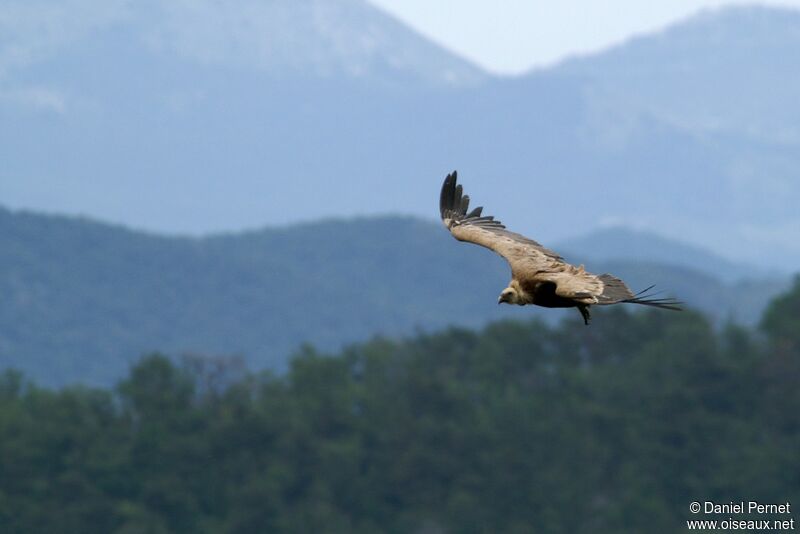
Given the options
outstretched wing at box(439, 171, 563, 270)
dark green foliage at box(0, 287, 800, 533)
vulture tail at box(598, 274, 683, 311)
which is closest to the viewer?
vulture tail at box(598, 274, 683, 311)

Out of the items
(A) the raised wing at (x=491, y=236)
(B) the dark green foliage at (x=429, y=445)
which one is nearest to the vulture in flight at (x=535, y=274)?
(A) the raised wing at (x=491, y=236)

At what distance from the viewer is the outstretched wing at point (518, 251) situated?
1269 cm

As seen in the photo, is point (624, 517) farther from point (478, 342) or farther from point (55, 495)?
point (55, 495)

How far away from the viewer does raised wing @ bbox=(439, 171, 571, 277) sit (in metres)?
14.2

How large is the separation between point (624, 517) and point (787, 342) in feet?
49.5

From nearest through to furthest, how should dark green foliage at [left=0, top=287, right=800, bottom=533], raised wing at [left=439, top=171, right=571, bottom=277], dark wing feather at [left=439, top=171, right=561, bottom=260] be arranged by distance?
raised wing at [left=439, top=171, right=571, bottom=277] < dark wing feather at [left=439, top=171, right=561, bottom=260] < dark green foliage at [left=0, top=287, right=800, bottom=533]

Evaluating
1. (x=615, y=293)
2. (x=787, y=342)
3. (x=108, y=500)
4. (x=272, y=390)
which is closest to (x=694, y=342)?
(x=787, y=342)

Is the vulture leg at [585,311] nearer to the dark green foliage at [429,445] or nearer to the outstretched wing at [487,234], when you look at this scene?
the outstretched wing at [487,234]

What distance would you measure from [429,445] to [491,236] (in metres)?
58.3

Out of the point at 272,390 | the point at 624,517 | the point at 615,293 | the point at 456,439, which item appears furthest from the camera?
the point at 272,390

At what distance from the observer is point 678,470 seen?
2744 inches

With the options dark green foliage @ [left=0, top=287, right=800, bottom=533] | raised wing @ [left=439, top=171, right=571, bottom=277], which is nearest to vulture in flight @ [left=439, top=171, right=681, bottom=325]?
raised wing @ [left=439, top=171, right=571, bottom=277]

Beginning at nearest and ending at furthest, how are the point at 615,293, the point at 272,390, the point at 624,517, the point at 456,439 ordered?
1. the point at 615,293
2. the point at 624,517
3. the point at 456,439
4. the point at 272,390

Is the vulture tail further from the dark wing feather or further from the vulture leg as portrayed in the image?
the dark wing feather
